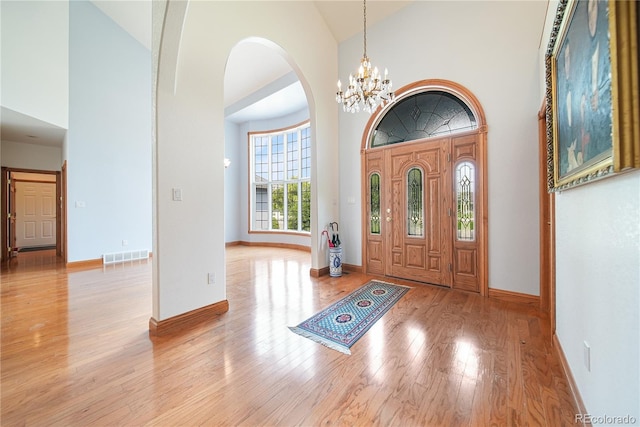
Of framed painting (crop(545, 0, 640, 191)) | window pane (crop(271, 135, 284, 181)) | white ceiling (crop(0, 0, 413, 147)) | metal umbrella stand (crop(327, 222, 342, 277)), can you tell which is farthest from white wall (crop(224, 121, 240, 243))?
framed painting (crop(545, 0, 640, 191))

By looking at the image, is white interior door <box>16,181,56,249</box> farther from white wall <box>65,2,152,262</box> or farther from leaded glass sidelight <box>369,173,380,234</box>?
leaded glass sidelight <box>369,173,380,234</box>

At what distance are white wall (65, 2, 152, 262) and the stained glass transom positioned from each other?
544 centimetres

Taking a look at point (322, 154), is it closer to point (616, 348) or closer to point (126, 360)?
point (126, 360)

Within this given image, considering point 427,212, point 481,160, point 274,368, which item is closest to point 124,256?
point 274,368

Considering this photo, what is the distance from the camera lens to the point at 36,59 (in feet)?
13.3

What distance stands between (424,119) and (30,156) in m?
8.67

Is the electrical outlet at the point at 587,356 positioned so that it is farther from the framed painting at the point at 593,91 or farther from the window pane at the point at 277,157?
the window pane at the point at 277,157

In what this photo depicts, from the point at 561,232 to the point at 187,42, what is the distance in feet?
12.4

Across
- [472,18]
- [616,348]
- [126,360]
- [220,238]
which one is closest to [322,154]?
[220,238]

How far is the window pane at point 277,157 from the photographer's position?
7.90 m

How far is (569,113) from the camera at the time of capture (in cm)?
148

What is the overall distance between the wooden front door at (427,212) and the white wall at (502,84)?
0.76ft

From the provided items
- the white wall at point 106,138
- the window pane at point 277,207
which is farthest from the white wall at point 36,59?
the window pane at point 277,207

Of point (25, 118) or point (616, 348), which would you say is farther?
point (25, 118)
